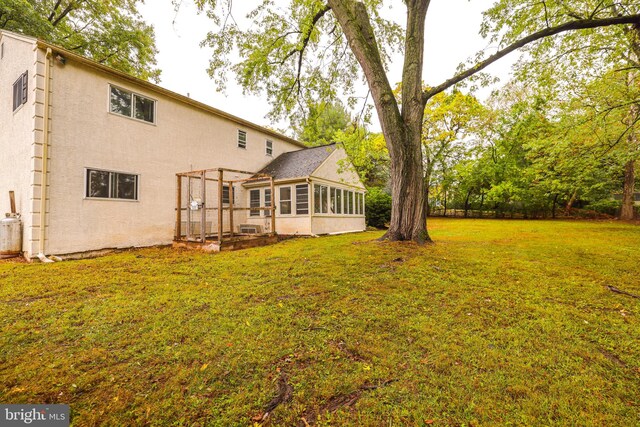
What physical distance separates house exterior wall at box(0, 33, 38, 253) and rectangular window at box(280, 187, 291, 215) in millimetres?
7905

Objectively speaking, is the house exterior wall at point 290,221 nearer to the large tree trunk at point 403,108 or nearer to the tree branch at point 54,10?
the large tree trunk at point 403,108

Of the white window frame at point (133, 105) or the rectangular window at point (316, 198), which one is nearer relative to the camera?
the white window frame at point (133, 105)

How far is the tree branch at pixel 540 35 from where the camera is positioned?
18.5ft

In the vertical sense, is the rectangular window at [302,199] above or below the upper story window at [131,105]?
below

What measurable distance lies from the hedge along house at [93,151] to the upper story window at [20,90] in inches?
1.3

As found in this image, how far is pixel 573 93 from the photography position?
380 inches

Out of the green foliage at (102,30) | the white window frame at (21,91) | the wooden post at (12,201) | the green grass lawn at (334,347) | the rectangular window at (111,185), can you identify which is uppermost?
the green foliage at (102,30)

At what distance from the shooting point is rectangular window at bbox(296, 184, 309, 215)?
11684 millimetres

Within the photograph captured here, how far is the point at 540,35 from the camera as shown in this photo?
5.80 m

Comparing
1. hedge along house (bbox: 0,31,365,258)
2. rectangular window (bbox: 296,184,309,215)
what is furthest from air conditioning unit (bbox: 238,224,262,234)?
rectangular window (bbox: 296,184,309,215)

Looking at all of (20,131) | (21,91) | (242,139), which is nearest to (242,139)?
(242,139)

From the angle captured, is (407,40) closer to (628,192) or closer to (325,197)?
(325,197)

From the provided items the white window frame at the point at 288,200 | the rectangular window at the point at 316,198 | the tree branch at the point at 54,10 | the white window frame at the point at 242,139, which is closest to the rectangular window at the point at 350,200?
the rectangular window at the point at 316,198

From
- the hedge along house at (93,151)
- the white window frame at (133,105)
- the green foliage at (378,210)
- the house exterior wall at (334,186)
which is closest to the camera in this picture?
the hedge along house at (93,151)
